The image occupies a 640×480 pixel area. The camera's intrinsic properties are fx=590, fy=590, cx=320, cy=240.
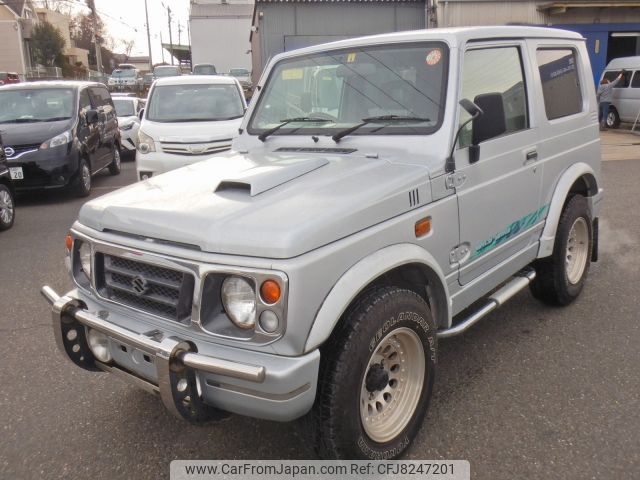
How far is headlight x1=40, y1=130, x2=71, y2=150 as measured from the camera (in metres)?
9.04

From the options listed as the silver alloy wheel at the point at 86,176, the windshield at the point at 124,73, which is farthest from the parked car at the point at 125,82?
the silver alloy wheel at the point at 86,176

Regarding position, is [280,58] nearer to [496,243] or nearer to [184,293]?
[496,243]

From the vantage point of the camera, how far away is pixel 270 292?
7.30ft

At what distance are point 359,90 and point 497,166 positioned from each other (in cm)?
93

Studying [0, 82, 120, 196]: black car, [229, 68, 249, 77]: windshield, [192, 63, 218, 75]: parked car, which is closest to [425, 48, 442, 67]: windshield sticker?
[0, 82, 120, 196]: black car

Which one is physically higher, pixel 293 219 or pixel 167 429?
pixel 293 219

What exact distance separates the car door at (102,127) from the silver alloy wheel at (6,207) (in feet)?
9.00

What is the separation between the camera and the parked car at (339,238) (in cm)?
229

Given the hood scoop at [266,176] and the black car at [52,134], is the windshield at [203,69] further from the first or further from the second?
the hood scoop at [266,176]

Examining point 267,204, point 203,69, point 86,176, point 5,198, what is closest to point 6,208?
point 5,198

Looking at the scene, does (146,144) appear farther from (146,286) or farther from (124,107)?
(124,107)

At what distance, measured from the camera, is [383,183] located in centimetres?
276

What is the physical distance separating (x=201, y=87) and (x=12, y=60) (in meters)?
47.8

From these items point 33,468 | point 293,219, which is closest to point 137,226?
point 293,219
